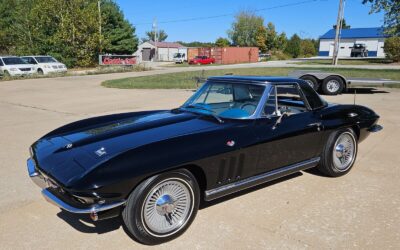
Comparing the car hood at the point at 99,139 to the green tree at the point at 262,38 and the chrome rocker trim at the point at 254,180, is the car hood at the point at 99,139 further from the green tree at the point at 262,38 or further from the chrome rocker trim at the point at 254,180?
the green tree at the point at 262,38

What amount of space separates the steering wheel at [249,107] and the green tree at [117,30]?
4363 cm

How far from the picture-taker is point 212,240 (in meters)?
3.04

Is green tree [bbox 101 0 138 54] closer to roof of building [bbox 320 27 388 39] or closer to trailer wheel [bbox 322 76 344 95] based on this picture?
trailer wheel [bbox 322 76 344 95]

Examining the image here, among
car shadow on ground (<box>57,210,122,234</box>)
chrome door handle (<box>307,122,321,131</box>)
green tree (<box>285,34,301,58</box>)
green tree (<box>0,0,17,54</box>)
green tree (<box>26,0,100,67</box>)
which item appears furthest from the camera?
green tree (<box>285,34,301,58</box>)

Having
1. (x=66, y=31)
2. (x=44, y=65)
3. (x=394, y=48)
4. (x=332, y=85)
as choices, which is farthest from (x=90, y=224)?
(x=394, y=48)

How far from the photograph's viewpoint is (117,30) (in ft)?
153

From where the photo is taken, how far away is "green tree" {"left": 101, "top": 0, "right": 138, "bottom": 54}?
Result: 45594 millimetres

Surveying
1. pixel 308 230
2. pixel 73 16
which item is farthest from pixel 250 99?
pixel 73 16

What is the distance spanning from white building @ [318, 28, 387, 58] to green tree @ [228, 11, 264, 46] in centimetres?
1419

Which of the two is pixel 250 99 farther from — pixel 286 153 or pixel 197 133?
pixel 197 133

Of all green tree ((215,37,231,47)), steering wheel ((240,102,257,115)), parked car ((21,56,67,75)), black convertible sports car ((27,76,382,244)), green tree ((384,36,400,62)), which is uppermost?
green tree ((215,37,231,47))

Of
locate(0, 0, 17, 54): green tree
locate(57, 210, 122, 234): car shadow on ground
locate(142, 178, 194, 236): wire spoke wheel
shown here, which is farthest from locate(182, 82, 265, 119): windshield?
locate(0, 0, 17, 54): green tree

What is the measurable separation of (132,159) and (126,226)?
58 cm

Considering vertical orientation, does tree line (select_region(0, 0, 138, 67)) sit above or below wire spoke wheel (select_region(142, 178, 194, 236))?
above
